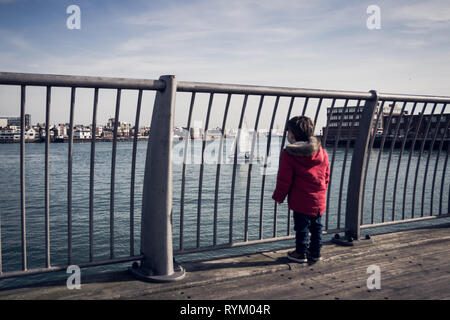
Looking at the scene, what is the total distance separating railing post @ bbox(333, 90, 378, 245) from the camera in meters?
4.19

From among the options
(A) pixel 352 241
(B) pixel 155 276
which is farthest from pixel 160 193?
(A) pixel 352 241

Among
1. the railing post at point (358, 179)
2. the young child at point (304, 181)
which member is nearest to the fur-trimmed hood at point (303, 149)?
the young child at point (304, 181)

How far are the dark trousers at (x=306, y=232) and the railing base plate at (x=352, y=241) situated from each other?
0.66 metres

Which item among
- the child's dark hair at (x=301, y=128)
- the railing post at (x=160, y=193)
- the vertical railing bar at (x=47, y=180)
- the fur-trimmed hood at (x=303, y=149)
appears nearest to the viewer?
the vertical railing bar at (x=47, y=180)

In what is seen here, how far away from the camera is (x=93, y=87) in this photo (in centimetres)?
284

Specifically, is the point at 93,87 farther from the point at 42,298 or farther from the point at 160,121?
the point at 42,298

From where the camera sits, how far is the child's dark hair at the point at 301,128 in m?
3.53

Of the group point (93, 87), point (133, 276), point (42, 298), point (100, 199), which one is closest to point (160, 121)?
point (93, 87)

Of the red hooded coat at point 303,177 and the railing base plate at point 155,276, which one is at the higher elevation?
the red hooded coat at point 303,177

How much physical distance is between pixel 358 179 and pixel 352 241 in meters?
0.65

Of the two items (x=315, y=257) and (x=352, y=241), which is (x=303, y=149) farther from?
(x=352, y=241)

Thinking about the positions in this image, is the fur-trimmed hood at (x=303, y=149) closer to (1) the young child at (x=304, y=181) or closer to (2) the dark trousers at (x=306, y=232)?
(1) the young child at (x=304, y=181)

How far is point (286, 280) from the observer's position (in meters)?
3.17
